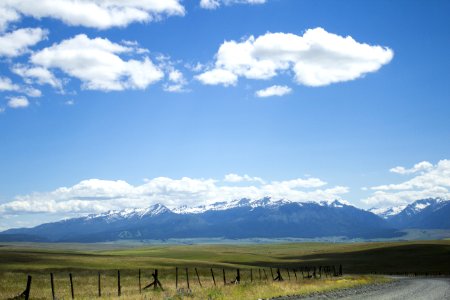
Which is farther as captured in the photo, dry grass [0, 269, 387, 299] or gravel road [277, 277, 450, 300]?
dry grass [0, 269, 387, 299]

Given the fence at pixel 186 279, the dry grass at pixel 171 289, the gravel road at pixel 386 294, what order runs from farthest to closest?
the fence at pixel 186 279 < the dry grass at pixel 171 289 < the gravel road at pixel 386 294

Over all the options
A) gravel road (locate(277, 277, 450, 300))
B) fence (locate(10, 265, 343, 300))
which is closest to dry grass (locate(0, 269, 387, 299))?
fence (locate(10, 265, 343, 300))

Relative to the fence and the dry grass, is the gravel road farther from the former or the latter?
the fence

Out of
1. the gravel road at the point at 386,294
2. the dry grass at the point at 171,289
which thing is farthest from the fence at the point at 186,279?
the gravel road at the point at 386,294

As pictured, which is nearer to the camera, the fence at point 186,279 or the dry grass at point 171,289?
the dry grass at point 171,289

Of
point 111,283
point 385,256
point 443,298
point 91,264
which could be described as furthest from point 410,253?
point 443,298

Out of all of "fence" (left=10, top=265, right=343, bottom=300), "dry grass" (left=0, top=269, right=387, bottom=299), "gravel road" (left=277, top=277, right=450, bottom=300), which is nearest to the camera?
"gravel road" (left=277, top=277, right=450, bottom=300)

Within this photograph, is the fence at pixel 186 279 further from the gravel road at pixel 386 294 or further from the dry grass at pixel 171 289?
the gravel road at pixel 386 294

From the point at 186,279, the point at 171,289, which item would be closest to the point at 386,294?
the point at 171,289

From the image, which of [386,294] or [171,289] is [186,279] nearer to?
[171,289]

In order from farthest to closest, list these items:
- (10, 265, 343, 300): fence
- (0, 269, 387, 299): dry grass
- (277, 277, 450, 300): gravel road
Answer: (10, 265, 343, 300): fence → (0, 269, 387, 299): dry grass → (277, 277, 450, 300): gravel road

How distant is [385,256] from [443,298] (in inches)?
4630

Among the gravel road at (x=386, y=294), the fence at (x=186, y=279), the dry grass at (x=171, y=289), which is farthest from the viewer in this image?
the fence at (x=186, y=279)

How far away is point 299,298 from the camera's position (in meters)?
33.2
